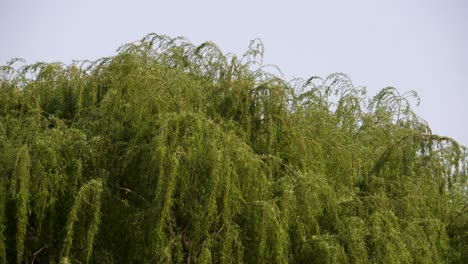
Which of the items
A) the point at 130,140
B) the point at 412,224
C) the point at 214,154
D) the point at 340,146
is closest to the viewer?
the point at 214,154

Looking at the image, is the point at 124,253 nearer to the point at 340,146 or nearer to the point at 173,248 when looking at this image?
the point at 173,248

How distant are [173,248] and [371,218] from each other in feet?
6.32

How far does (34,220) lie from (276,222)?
2.04m

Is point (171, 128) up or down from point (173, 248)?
up

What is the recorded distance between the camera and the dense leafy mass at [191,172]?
5.85 meters

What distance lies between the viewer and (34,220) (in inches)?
242

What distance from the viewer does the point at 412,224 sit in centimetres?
712

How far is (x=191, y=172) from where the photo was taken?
591 centimetres

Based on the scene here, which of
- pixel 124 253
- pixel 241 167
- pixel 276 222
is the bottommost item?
pixel 124 253

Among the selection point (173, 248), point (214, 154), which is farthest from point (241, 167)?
point (173, 248)

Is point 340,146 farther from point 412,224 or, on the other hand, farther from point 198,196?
point 198,196

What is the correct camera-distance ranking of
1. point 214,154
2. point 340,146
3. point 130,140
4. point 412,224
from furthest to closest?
point 340,146 → point 412,224 → point 130,140 → point 214,154

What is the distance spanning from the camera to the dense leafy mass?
5.85 m

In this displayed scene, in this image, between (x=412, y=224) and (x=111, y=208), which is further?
(x=412, y=224)
